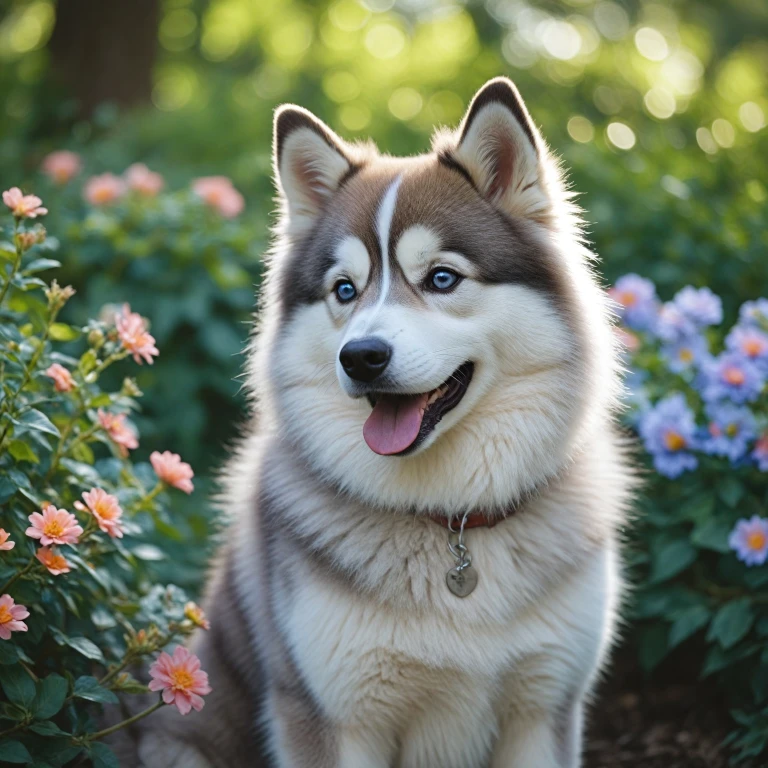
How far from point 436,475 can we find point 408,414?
0.23 meters

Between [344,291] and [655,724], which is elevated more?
[344,291]

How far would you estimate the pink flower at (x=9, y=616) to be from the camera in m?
2.34

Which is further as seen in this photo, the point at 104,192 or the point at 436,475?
the point at 104,192

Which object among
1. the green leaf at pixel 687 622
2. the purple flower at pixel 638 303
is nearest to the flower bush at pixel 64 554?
the green leaf at pixel 687 622

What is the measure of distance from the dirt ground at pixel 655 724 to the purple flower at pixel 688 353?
1322 millimetres

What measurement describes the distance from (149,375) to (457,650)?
3.04 m

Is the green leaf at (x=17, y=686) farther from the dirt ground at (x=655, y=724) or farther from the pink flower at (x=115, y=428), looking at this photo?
the dirt ground at (x=655, y=724)

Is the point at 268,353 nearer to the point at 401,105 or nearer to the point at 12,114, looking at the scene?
the point at 12,114

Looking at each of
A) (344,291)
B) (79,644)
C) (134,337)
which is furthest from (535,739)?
(134,337)

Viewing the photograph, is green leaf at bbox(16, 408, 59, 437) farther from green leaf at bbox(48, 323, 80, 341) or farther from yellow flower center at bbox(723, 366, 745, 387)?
yellow flower center at bbox(723, 366, 745, 387)

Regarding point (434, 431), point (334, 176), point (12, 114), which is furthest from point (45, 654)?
point (12, 114)

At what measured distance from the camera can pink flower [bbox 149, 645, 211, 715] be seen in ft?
8.45

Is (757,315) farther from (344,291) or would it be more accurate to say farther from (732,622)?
(344,291)

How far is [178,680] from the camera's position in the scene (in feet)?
8.47
